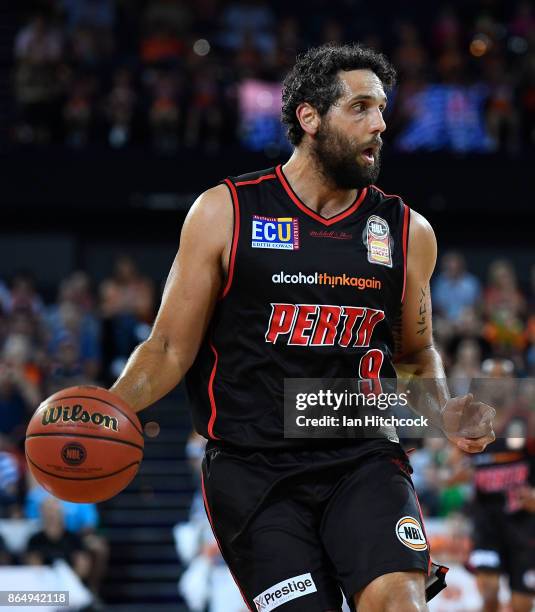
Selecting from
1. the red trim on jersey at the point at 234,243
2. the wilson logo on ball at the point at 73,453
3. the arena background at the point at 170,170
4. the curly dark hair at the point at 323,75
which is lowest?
the wilson logo on ball at the point at 73,453

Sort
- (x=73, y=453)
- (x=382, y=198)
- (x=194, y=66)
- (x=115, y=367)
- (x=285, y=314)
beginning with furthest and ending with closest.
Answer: (x=194, y=66) < (x=115, y=367) < (x=382, y=198) < (x=285, y=314) < (x=73, y=453)

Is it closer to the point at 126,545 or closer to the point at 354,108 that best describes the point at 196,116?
the point at 126,545

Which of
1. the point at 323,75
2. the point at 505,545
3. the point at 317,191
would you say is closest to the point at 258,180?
the point at 317,191

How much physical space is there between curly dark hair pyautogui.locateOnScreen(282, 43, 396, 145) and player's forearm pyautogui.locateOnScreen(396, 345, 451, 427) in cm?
96

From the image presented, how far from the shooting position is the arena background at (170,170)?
11523mm

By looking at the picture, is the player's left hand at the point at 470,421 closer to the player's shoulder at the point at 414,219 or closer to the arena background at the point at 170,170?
the player's shoulder at the point at 414,219

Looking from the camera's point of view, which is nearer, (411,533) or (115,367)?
(411,533)

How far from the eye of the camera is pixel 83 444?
373 cm

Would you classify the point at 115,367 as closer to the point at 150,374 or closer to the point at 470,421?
the point at 150,374

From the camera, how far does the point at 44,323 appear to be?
41.3ft

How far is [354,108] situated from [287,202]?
0.42m

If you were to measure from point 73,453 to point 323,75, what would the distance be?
5.47ft

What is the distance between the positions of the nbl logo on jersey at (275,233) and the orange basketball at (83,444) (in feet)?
2.54

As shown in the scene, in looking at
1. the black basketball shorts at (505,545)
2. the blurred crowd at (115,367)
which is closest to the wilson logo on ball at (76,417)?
the blurred crowd at (115,367)
